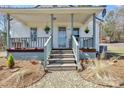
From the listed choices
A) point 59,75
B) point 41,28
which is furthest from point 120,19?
point 59,75

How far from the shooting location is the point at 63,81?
30.8 ft

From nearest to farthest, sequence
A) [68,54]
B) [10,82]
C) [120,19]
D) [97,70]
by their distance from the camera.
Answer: [10,82], [97,70], [68,54], [120,19]

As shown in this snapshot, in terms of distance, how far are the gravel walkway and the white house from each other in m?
1.70

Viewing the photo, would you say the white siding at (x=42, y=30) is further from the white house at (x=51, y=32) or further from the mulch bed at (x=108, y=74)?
the mulch bed at (x=108, y=74)

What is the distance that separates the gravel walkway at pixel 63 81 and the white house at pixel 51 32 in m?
1.70

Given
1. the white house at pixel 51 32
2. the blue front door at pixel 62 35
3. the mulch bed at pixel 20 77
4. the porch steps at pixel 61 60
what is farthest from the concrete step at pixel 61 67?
the blue front door at pixel 62 35

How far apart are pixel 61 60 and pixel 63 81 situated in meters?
3.22

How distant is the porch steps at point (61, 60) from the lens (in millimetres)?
11594

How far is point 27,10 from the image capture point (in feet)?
46.8

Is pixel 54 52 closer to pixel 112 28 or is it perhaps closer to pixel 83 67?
pixel 83 67

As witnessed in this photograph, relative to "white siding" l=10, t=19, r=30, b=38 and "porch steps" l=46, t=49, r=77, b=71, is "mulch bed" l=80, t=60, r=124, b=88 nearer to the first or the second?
"porch steps" l=46, t=49, r=77, b=71

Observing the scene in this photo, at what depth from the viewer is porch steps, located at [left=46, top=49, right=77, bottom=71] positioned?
1159cm
